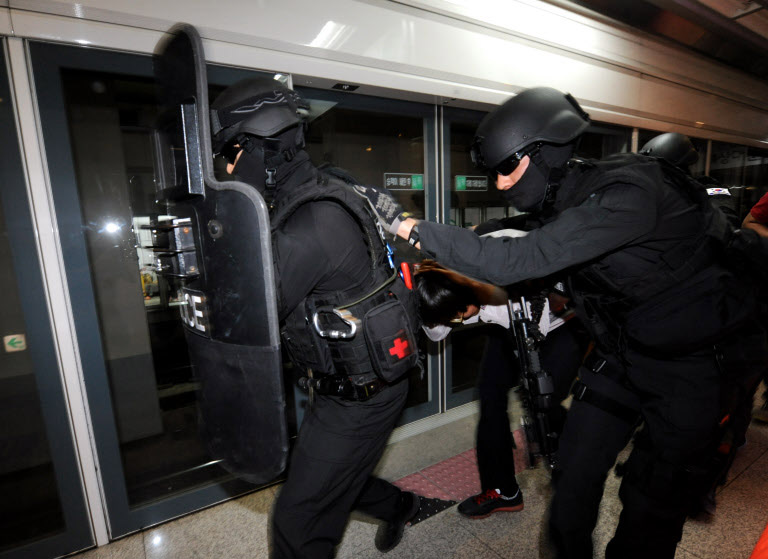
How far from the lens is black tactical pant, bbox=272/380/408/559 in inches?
49.7

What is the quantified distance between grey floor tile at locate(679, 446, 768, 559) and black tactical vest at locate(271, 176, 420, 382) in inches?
68.9

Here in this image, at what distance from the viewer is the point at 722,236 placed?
136 centimetres

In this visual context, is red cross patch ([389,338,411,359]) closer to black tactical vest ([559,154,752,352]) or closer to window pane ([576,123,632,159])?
black tactical vest ([559,154,752,352])

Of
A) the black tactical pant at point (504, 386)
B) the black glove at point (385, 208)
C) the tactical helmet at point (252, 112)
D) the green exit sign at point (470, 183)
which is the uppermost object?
the tactical helmet at point (252, 112)

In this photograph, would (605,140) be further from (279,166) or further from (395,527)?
(395,527)

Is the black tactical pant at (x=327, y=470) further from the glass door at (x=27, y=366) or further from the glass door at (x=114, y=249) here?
the glass door at (x=27, y=366)

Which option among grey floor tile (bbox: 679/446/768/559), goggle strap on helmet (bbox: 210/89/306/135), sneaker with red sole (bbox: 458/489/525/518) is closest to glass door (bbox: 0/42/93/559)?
Answer: goggle strap on helmet (bbox: 210/89/306/135)

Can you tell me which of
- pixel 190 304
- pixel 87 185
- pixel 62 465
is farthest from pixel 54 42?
pixel 62 465

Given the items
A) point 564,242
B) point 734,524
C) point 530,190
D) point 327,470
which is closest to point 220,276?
point 327,470

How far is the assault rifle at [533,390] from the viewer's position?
165cm

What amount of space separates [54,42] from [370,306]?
1.65m

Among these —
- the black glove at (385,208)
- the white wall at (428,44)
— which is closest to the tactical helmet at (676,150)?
the white wall at (428,44)

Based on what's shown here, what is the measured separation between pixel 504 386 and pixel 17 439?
8.64 ft

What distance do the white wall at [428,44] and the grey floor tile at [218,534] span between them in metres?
2.30
